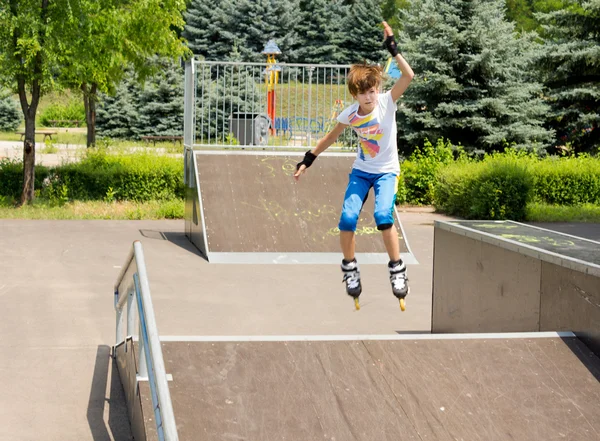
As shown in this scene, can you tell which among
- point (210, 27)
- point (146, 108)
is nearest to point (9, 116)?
point (146, 108)

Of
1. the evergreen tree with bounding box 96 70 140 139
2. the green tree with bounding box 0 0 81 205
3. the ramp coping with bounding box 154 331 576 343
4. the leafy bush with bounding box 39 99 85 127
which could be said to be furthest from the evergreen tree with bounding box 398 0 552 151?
the leafy bush with bounding box 39 99 85 127

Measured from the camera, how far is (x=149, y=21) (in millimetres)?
18094

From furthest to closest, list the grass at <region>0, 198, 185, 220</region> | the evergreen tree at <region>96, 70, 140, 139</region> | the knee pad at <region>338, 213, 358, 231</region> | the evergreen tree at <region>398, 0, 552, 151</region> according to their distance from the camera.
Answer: the evergreen tree at <region>96, 70, 140, 139</region> < the evergreen tree at <region>398, 0, 552, 151</region> < the grass at <region>0, 198, 185, 220</region> < the knee pad at <region>338, 213, 358, 231</region>

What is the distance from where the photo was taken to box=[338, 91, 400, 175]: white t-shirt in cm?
582

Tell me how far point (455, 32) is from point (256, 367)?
65.9 ft

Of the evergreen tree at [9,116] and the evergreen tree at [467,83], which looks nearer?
the evergreen tree at [467,83]

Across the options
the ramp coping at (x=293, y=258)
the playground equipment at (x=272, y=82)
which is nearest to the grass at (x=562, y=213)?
the playground equipment at (x=272, y=82)

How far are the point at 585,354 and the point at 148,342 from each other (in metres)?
3.06

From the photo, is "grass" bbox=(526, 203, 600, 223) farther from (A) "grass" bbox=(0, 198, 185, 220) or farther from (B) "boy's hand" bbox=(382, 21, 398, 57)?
(B) "boy's hand" bbox=(382, 21, 398, 57)

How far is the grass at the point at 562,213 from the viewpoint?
57.5 ft

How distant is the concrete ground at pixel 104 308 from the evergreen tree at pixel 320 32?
45646 mm

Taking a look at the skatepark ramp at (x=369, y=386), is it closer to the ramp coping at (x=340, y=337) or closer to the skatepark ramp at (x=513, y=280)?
the ramp coping at (x=340, y=337)

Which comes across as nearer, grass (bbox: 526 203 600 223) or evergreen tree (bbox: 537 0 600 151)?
grass (bbox: 526 203 600 223)

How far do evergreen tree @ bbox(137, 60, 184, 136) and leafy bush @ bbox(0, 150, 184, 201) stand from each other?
805 inches
